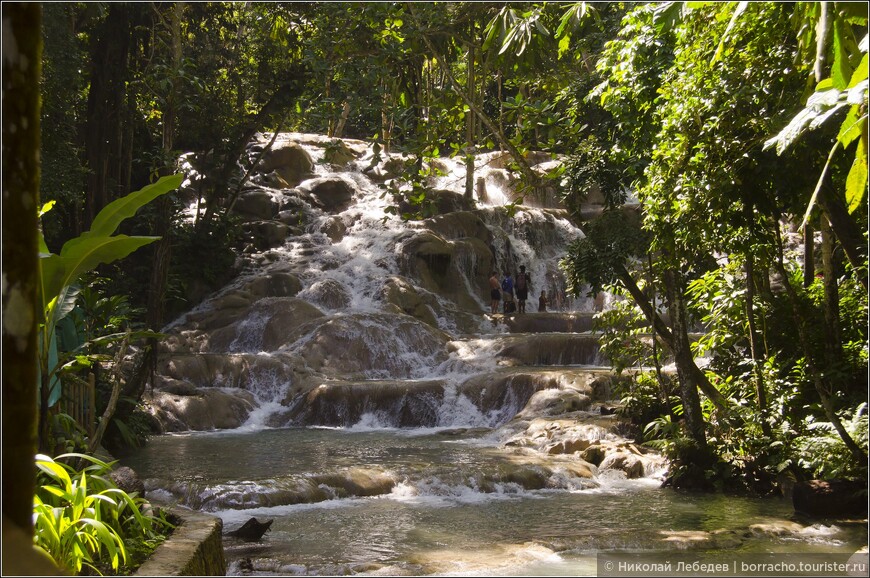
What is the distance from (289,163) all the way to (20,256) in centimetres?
2606

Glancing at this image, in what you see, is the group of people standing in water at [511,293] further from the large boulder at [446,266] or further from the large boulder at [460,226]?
the large boulder at [460,226]

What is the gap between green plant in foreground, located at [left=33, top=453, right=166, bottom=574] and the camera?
3.98m

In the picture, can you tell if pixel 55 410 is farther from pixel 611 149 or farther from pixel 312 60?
pixel 611 149

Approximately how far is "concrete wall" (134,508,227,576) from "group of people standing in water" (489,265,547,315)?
17.2m

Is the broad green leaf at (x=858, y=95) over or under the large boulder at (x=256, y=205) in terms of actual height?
under

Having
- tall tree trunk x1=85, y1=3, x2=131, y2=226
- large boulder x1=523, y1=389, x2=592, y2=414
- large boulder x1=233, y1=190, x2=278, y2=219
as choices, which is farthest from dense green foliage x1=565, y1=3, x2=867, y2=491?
large boulder x1=233, y1=190, x2=278, y2=219

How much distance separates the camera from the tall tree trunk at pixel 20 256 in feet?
8.37

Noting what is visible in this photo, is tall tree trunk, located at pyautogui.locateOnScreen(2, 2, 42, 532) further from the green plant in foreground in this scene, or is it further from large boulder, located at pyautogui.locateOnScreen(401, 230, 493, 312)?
large boulder, located at pyautogui.locateOnScreen(401, 230, 493, 312)

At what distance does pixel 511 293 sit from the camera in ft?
74.3

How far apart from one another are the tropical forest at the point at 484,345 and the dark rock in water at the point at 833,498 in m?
0.02

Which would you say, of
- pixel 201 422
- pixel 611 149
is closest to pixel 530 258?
pixel 201 422

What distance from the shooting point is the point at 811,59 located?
19.8 ft

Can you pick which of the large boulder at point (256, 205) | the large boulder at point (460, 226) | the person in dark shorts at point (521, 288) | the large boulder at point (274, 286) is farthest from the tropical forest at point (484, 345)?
the large boulder at point (256, 205)

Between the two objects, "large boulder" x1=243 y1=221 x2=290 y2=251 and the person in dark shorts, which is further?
"large boulder" x1=243 y1=221 x2=290 y2=251
